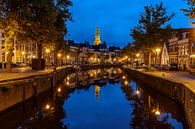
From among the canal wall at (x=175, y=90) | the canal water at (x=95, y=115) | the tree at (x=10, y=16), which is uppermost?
the tree at (x=10, y=16)

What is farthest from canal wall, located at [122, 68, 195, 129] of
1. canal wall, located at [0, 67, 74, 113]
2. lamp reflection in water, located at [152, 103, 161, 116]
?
canal wall, located at [0, 67, 74, 113]

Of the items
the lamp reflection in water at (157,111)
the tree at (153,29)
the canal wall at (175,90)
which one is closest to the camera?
the canal wall at (175,90)

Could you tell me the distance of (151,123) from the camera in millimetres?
20828

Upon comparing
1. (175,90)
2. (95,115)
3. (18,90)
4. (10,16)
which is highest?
(10,16)

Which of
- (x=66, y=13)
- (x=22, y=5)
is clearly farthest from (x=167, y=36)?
(x=22, y=5)

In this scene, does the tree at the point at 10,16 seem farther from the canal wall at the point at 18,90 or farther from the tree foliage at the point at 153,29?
the tree foliage at the point at 153,29

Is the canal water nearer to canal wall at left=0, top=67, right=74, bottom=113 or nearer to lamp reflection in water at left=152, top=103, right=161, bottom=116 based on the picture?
lamp reflection in water at left=152, top=103, right=161, bottom=116

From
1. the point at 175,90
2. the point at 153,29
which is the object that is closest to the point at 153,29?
the point at 153,29

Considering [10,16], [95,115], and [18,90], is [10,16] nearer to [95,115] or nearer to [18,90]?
[18,90]

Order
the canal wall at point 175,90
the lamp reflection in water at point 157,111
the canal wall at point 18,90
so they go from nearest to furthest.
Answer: the canal wall at point 175,90, the canal wall at point 18,90, the lamp reflection in water at point 157,111

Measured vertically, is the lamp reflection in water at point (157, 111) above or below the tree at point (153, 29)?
below

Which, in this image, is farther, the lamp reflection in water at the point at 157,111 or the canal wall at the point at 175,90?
the lamp reflection in water at the point at 157,111

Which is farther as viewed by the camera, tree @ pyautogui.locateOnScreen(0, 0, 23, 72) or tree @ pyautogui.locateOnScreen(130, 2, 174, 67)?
tree @ pyautogui.locateOnScreen(130, 2, 174, 67)

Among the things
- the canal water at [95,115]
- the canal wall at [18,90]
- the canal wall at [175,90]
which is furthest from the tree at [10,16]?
the canal wall at [175,90]
